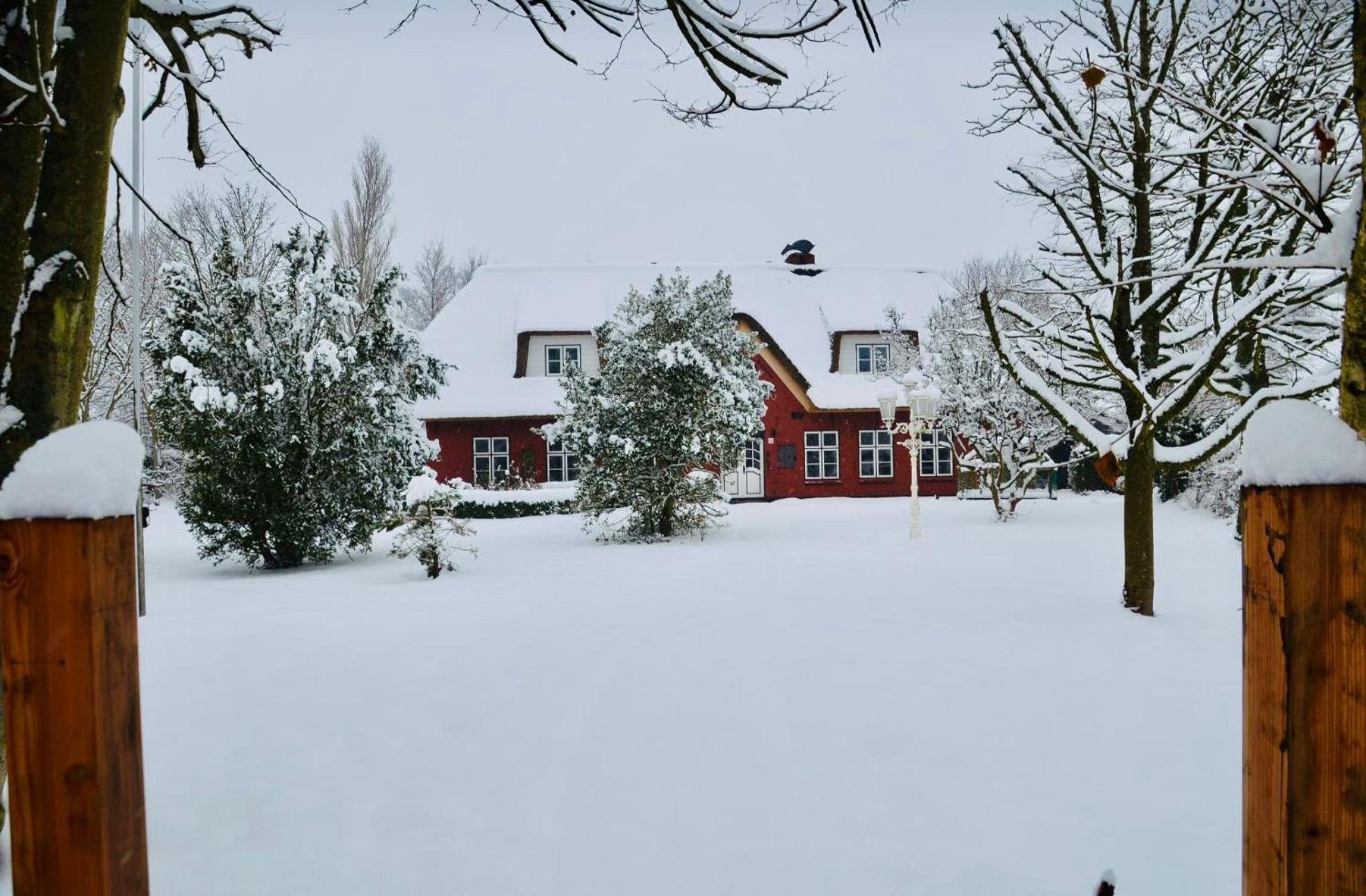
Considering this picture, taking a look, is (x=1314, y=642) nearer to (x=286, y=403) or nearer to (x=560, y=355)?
(x=286, y=403)

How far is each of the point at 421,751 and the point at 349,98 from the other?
7.20m

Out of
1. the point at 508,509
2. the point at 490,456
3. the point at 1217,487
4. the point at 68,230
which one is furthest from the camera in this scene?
the point at 490,456

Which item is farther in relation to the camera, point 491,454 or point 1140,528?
point 491,454

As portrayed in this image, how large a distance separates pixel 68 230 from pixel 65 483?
191 cm

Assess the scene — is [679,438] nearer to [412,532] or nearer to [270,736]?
[412,532]

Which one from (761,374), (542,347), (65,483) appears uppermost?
(542,347)

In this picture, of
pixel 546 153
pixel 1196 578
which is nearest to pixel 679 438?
pixel 546 153

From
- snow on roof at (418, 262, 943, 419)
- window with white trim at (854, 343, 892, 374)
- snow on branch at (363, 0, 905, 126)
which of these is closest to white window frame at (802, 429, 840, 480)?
snow on roof at (418, 262, 943, 419)

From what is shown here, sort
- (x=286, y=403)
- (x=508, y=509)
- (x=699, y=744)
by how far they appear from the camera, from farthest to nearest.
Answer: (x=508, y=509)
(x=286, y=403)
(x=699, y=744)

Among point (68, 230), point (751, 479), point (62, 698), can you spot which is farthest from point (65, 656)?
point (751, 479)

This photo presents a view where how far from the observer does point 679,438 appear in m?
16.9

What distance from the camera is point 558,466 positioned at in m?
27.8

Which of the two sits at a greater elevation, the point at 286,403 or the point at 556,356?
the point at 556,356

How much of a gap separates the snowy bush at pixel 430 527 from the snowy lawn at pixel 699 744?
2.57m
